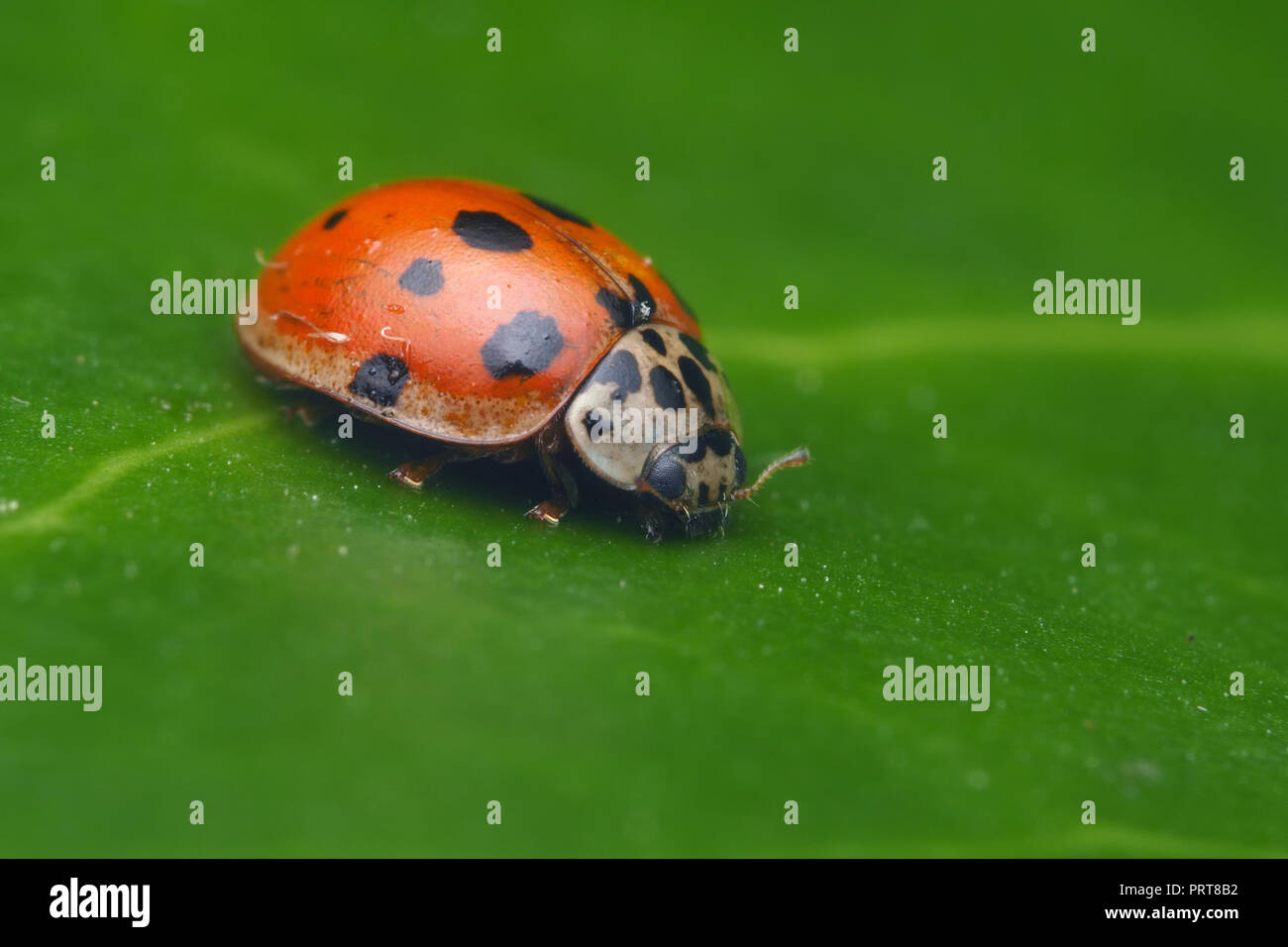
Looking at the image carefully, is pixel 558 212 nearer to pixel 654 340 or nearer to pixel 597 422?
pixel 654 340

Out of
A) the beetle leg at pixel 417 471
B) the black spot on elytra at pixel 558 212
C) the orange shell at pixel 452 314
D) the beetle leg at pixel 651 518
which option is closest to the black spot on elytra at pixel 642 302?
the orange shell at pixel 452 314

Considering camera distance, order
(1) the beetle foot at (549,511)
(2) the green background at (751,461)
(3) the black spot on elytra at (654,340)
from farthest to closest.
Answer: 1. (3) the black spot on elytra at (654,340)
2. (1) the beetle foot at (549,511)
3. (2) the green background at (751,461)

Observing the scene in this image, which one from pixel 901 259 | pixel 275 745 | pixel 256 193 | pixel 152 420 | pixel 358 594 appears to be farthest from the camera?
pixel 901 259

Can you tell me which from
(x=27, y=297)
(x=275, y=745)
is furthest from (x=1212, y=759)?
(x=27, y=297)

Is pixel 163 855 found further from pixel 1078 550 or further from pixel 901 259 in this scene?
pixel 901 259

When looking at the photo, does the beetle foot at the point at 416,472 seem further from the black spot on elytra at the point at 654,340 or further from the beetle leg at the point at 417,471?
the black spot on elytra at the point at 654,340

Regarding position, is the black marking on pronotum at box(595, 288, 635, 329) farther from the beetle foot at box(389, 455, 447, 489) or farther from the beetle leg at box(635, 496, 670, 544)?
the beetle foot at box(389, 455, 447, 489)
